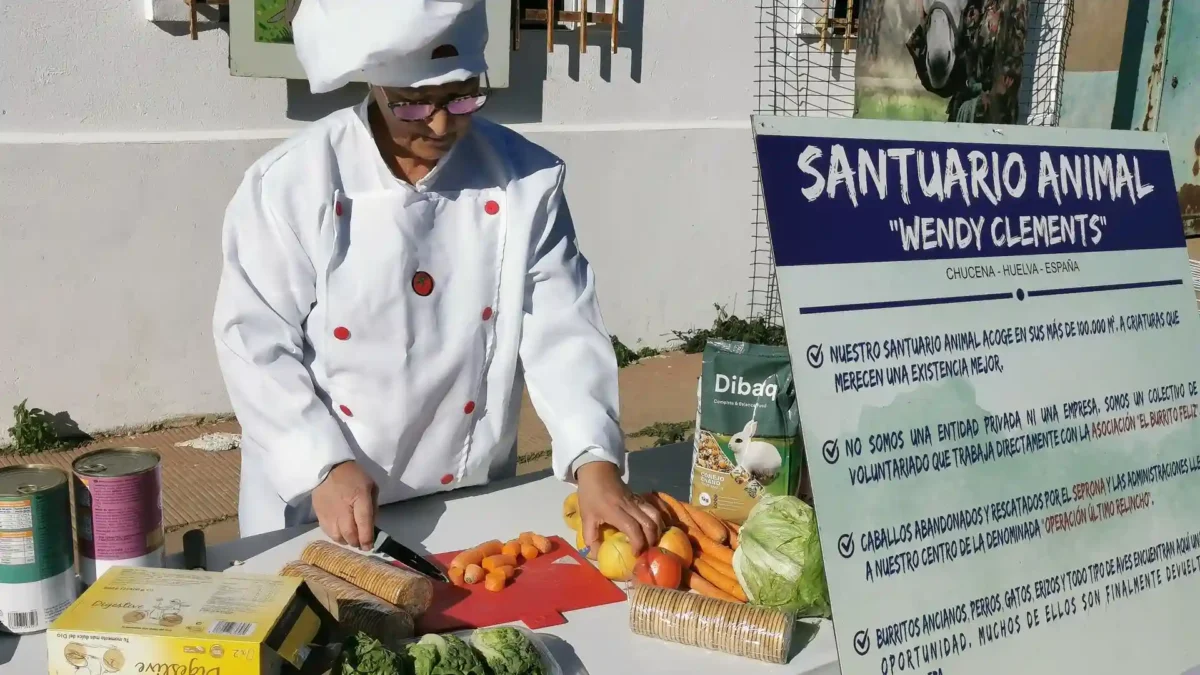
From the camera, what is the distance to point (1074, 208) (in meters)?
1.69

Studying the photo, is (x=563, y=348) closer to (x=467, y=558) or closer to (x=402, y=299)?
(x=402, y=299)

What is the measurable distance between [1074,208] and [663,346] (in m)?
5.77

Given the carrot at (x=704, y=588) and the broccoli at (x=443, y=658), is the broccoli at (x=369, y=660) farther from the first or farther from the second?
the carrot at (x=704, y=588)

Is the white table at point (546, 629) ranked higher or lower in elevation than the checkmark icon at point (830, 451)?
lower

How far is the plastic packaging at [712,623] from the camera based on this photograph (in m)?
→ 1.62

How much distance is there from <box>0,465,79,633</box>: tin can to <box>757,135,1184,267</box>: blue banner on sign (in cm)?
106

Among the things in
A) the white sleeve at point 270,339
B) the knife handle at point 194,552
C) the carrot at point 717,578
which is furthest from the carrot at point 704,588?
the knife handle at point 194,552

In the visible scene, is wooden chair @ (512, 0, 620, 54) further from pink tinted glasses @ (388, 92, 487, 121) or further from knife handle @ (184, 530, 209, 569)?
knife handle @ (184, 530, 209, 569)

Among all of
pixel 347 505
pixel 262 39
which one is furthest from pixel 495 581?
pixel 262 39

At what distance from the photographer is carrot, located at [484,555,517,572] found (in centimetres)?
187

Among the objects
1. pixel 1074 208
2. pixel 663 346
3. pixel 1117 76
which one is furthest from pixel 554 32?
pixel 1074 208

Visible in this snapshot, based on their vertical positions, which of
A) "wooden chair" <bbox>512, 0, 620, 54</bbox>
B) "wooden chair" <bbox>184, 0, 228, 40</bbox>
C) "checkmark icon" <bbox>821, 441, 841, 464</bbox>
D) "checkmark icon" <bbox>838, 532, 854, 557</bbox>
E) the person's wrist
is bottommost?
the person's wrist

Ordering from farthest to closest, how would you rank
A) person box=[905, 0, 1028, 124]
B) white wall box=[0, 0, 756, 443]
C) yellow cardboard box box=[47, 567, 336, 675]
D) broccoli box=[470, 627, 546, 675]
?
white wall box=[0, 0, 756, 443] → person box=[905, 0, 1028, 124] → broccoli box=[470, 627, 546, 675] → yellow cardboard box box=[47, 567, 336, 675]

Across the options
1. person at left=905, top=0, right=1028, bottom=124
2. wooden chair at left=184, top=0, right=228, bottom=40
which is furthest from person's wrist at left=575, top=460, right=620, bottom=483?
wooden chair at left=184, top=0, right=228, bottom=40
